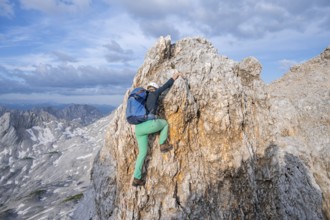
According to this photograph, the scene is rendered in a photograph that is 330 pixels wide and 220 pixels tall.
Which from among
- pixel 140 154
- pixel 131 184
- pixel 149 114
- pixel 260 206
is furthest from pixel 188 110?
pixel 260 206

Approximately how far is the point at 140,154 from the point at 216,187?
6885 millimetres

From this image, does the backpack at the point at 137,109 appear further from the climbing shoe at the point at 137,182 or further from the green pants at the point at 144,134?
the climbing shoe at the point at 137,182

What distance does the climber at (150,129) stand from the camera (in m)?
21.1

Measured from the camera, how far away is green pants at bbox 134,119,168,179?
21094 millimetres

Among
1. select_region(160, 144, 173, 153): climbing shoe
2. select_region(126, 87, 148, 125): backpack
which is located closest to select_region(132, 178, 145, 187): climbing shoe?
select_region(160, 144, 173, 153): climbing shoe

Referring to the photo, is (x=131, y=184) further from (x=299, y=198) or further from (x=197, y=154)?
(x=299, y=198)

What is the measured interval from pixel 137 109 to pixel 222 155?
8269 millimetres

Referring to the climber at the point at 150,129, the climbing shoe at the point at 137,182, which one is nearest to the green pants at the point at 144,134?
the climber at the point at 150,129

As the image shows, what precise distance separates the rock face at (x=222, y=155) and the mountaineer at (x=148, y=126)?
3.18ft

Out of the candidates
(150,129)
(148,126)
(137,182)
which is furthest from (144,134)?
(137,182)

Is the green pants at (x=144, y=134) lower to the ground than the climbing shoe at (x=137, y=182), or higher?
higher

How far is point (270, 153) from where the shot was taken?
23.7m

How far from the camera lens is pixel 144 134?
21.4 meters

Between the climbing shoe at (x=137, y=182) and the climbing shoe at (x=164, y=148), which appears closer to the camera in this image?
the climbing shoe at (x=137, y=182)
